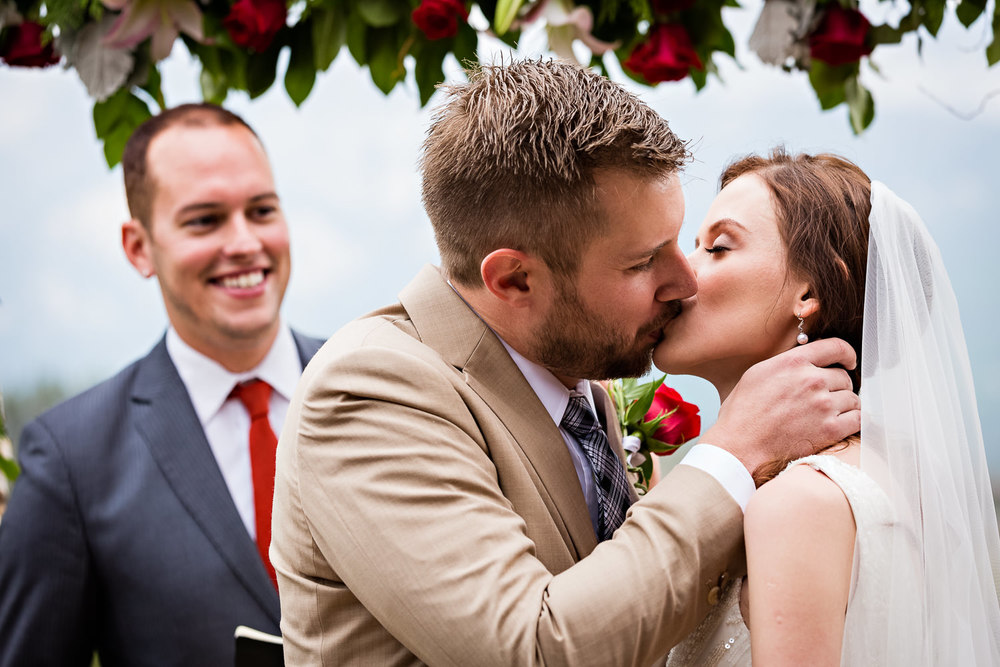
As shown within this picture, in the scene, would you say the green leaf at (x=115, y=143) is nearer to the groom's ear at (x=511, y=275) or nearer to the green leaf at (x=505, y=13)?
the green leaf at (x=505, y=13)

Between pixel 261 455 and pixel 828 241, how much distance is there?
5.54 feet

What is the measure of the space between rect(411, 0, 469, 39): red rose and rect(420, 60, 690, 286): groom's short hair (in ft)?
1.38

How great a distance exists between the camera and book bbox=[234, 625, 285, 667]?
1963 mm

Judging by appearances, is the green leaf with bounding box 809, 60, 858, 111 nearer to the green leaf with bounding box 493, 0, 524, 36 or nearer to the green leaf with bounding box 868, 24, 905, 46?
the green leaf with bounding box 868, 24, 905, 46

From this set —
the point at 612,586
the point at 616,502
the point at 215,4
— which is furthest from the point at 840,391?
the point at 215,4

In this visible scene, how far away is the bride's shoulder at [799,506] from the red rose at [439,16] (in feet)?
4.21

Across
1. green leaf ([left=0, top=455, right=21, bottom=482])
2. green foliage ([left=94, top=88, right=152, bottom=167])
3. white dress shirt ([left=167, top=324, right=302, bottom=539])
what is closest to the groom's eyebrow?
white dress shirt ([left=167, top=324, right=302, bottom=539])

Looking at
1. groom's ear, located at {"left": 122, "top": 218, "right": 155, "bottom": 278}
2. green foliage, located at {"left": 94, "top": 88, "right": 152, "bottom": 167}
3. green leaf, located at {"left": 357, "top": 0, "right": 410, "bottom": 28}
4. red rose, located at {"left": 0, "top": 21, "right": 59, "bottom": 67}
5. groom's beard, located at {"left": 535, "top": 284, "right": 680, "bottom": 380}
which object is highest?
red rose, located at {"left": 0, "top": 21, "right": 59, "bottom": 67}

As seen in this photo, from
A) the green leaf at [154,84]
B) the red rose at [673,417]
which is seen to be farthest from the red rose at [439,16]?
the red rose at [673,417]

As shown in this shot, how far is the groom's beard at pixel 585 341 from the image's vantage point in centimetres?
182

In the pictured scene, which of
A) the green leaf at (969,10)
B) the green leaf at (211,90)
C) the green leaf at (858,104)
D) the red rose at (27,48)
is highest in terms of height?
the red rose at (27,48)

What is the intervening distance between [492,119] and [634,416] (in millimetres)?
882

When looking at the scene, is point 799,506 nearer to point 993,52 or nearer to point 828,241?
point 828,241

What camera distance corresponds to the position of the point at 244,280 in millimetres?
2832
